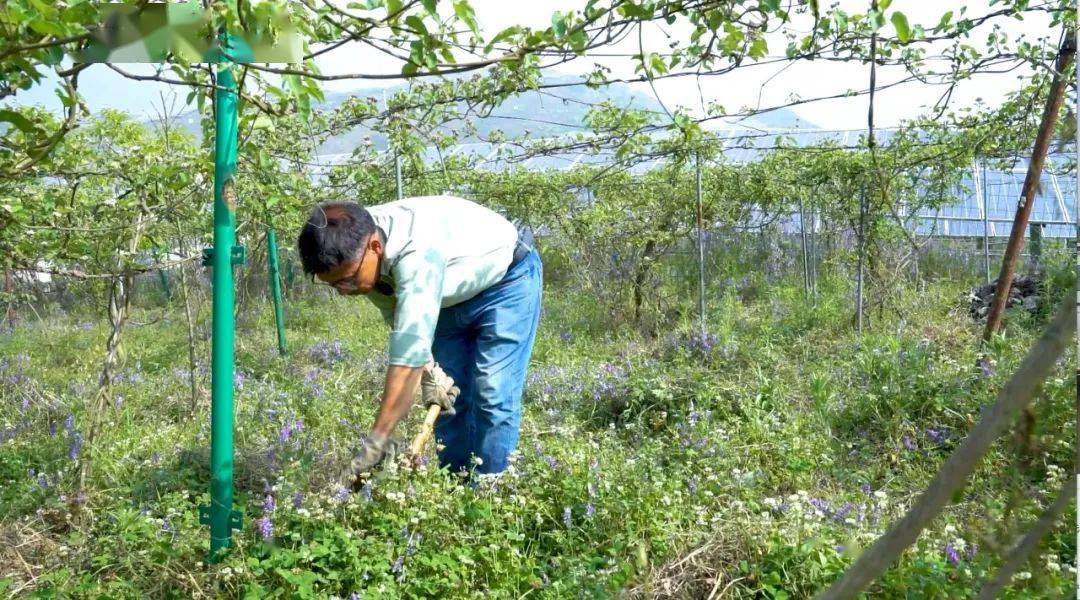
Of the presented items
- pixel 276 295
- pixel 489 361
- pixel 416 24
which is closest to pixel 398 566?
pixel 489 361

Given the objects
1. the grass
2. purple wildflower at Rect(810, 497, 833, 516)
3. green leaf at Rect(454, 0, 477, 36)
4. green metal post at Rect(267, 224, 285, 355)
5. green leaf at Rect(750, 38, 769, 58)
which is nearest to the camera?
green leaf at Rect(454, 0, 477, 36)

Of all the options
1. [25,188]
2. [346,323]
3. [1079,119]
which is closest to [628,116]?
[25,188]

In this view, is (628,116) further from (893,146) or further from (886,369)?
(893,146)

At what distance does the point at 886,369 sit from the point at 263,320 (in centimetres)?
664

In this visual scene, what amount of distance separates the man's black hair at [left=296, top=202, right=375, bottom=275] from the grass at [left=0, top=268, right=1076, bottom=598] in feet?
2.47

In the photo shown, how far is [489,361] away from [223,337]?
964 millimetres

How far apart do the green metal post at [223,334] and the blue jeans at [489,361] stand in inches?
33.2

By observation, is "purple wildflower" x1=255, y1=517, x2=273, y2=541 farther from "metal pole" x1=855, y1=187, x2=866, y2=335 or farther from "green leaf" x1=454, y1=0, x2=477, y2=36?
"metal pole" x1=855, y1=187, x2=866, y2=335

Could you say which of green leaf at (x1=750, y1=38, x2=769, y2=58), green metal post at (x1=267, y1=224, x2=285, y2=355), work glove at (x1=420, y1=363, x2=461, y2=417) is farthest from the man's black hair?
green metal post at (x1=267, y1=224, x2=285, y2=355)

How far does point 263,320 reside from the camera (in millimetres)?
9023

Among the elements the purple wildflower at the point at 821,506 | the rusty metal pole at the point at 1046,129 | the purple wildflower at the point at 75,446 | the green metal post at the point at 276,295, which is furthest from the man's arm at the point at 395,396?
the green metal post at the point at 276,295

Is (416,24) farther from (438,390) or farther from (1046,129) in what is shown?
(1046,129)

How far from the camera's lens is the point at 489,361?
10.4ft

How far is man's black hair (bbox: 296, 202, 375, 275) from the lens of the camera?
256cm
